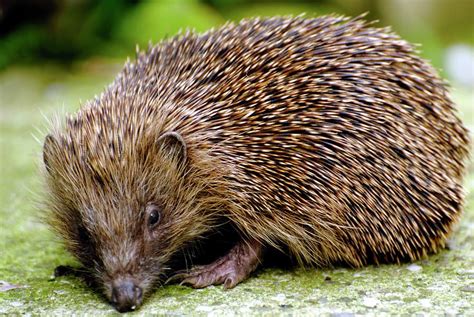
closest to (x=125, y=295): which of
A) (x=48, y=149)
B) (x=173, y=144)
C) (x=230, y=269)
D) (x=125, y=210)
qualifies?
(x=125, y=210)

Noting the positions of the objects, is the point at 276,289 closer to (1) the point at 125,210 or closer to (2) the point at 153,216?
(2) the point at 153,216

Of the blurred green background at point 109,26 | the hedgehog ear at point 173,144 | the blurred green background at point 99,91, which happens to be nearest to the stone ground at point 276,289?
the blurred green background at point 99,91

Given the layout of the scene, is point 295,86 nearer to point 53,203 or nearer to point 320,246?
point 320,246

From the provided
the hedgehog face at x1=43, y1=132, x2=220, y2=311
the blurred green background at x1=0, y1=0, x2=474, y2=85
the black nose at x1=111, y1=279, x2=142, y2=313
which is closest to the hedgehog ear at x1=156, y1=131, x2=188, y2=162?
the hedgehog face at x1=43, y1=132, x2=220, y2=311

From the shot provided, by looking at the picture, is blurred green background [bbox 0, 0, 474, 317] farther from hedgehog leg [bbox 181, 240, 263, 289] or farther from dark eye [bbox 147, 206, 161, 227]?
dark eye [bbox 147, 206, 161, 227]

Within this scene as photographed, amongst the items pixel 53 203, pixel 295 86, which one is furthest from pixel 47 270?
pixel 295 86

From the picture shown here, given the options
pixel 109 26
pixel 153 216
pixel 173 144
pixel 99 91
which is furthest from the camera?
pixel 109 26

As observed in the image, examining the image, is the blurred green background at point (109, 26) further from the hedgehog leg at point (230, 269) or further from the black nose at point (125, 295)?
the black nose at point (125, 295)

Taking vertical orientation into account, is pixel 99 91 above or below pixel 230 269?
above
